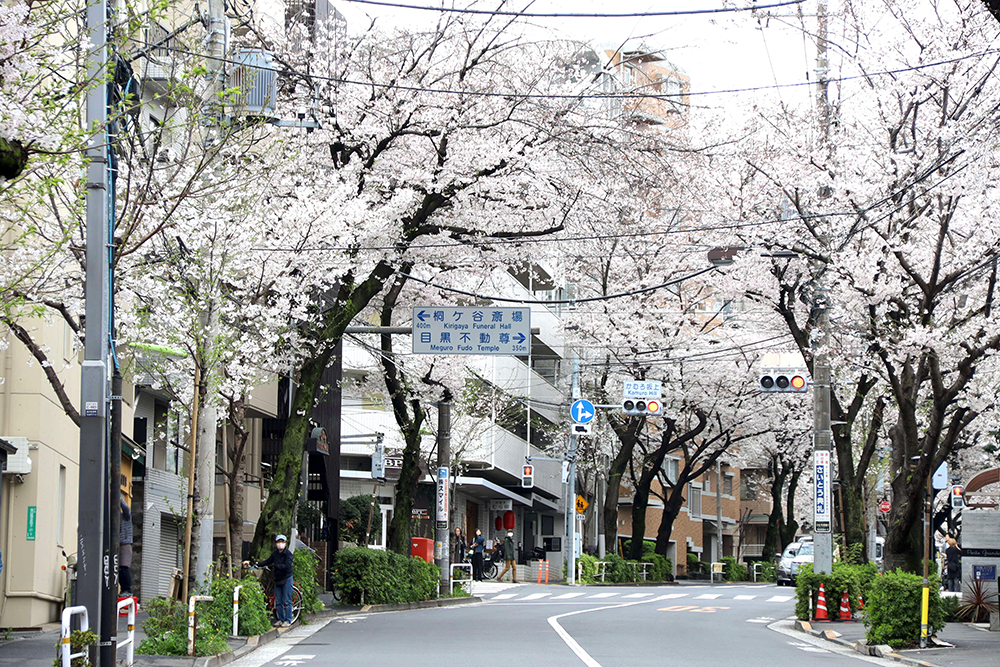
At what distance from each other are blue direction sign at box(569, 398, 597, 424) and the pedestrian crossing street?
484 centimetres

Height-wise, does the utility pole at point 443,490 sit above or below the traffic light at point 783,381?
below

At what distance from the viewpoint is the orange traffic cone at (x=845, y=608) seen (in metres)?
22.1

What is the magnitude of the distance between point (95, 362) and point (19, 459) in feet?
26.8

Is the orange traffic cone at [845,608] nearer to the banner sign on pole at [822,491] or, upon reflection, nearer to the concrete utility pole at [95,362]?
the banner sign on pole at [822,491]

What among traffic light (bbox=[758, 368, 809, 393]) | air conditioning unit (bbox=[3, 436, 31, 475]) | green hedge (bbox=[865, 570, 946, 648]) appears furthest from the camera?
traffic light (bbox=[758, 368, 809, 393])

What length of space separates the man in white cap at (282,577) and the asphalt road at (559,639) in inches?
20.3

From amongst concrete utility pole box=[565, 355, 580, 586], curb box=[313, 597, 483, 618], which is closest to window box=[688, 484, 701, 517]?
concrete utility pole box=[565, 355, 580, 586]

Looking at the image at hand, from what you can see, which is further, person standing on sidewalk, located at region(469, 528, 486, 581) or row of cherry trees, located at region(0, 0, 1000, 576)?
person standing on sidewalk, located at region(469, 528, 486, 581)

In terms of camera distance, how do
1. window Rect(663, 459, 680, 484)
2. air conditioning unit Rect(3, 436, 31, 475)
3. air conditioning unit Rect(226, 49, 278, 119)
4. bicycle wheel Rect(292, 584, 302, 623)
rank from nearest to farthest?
1. air conditioning unit Rect(226, 49, 278, 119)
2. air conditioning unit Rect(3, 436, 31, 475)
3. bicycle wheel Rect(292, 584, 302, 623)
4. window Rect(663, 459, 680, 484)

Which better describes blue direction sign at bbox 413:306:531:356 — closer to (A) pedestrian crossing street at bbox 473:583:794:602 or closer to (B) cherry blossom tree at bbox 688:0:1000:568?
(B) cherry blossom tree at bbox 688:0:1000:568

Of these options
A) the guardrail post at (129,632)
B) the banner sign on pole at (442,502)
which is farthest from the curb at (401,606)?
the guardrail post at (129,632)

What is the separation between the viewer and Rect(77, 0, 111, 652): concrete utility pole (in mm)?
10648

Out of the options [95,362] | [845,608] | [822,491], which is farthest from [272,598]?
[845,608]

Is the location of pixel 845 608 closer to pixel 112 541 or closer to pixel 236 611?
pixel 236 611
